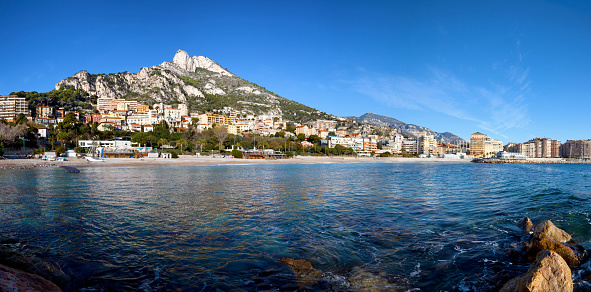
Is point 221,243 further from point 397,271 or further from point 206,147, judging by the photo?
point 206,147

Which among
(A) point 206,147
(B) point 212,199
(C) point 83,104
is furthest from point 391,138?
(B) point 212,199

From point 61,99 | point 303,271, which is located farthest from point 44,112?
point 303,271

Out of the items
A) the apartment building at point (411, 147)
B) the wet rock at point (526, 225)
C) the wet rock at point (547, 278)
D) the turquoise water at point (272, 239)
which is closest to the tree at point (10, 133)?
the turquoise water at point (272, 239)

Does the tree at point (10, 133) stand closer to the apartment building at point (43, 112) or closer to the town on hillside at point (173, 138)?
the town on hillside at point (173, 138)

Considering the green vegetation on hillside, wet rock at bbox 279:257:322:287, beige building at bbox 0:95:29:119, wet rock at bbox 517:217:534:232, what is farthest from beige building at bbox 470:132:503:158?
beige building at bbox 0:95:29:119

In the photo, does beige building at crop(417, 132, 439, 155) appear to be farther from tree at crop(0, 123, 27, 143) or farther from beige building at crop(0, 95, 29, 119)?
beige building at crop(0, 95, 29, 119)

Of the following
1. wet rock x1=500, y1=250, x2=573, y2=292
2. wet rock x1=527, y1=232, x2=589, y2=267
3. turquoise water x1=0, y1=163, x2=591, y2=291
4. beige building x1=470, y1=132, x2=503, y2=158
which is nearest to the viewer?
wet rock x1=500, y1=250, x2=573, y2=292

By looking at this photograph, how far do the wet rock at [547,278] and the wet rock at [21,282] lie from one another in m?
7.01

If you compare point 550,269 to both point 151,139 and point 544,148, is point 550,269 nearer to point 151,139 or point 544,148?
point 151,139

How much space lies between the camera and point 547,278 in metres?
4.61

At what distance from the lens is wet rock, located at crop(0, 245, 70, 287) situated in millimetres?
5293

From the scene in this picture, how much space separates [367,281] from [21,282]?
5.43m

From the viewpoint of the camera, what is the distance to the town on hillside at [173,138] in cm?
7356

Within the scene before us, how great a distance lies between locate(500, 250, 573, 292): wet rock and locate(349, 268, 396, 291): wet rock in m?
2.00
